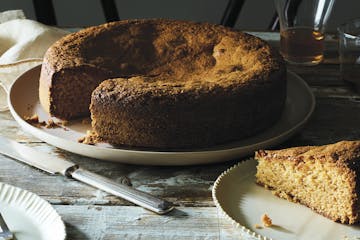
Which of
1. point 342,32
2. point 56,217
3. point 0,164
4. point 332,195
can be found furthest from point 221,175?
point 342,32

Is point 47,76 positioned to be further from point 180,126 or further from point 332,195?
point 332,195

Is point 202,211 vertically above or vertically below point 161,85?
below

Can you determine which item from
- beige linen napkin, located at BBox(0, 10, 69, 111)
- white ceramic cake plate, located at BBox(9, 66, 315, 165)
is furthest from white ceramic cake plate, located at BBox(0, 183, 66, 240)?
beige linen napkin, located at BBox(0, 10, 69, 111)

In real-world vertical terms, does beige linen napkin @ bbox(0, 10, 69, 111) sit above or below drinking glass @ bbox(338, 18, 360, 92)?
above

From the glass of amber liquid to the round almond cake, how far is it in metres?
0.22

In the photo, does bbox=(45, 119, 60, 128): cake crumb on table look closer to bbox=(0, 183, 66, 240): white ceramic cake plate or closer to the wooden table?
the wooden table

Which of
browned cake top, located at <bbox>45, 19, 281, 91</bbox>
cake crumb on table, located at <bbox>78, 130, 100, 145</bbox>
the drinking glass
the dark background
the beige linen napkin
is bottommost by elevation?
the dark background

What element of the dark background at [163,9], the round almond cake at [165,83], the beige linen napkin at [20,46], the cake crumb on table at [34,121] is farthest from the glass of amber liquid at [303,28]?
the dark background at [163,9]

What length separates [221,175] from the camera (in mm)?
1222

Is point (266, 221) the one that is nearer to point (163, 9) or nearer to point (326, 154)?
point (326, 154)

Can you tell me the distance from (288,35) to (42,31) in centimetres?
66

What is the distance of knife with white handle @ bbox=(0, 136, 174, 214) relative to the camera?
117 centimetres

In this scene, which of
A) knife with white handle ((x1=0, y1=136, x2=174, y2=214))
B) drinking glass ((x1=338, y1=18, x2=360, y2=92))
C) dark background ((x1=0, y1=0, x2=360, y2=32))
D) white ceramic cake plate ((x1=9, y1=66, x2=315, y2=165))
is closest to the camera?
knife with white handle ((x1=0, y1=136, x2=174, y2=214))

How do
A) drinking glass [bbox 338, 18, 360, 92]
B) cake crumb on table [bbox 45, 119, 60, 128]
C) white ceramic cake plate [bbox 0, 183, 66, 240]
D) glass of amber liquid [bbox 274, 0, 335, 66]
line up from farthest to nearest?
glass of amber liquid [bbox 274, 0, 335, 66] → drinking glass [bbox 338, 18, 360, 92] → cake crumb on table [bbox 45, 119, 60, 128] → white ceramic cake plate [bbox 0, 183, 66, 240]
